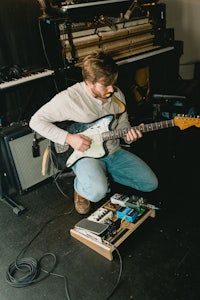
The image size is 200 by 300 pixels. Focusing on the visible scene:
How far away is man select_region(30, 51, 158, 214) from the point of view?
2094mm

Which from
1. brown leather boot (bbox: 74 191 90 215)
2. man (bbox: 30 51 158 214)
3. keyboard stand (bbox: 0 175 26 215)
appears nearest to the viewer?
man (bbox: 30 51 158 214)

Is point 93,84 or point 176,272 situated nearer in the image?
point 176,272

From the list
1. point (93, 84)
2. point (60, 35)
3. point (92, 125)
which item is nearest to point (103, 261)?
point (92, 125)

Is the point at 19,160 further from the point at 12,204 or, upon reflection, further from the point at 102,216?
the point at 102,216

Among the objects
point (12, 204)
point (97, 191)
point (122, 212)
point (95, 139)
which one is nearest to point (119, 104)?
point (95, 139)

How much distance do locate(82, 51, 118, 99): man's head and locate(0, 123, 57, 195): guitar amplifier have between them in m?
0.91

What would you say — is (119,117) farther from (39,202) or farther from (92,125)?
(39,202)

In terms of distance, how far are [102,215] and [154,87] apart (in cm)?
204

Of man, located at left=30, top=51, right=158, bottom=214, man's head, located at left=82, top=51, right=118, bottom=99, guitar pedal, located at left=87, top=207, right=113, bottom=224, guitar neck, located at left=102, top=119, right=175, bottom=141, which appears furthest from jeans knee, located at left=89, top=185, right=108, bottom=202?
man's head, located at left=82, top=51, right=118, bottom=99

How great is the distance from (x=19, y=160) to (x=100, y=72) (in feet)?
4.15

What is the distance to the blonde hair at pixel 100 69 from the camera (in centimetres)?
204

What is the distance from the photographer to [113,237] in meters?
2.05

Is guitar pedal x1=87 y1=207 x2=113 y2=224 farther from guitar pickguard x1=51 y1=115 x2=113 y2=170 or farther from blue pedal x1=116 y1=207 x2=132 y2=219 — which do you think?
guitar pickguard x1=51 y1=115 x2=113 y2=170

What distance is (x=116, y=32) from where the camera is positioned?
127 inches
